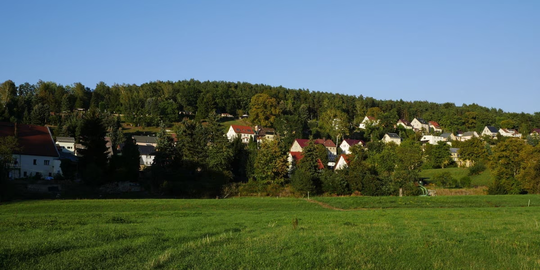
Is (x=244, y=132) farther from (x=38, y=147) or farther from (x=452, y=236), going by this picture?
(x=452, y=236)

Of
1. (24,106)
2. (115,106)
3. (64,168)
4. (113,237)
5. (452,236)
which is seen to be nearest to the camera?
(113,237)

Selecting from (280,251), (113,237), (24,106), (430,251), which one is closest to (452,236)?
(430,251)

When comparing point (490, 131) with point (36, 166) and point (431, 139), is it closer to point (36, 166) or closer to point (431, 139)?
point (431, 139)

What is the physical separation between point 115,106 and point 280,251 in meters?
137

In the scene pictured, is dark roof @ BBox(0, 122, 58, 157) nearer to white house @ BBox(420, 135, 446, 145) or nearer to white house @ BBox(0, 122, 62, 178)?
white house @ BBox(0, 122, 62, 178)

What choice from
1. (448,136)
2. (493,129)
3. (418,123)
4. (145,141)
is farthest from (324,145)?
(493,129)

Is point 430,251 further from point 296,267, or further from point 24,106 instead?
point 24,106

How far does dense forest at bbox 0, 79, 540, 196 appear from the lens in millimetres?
59500

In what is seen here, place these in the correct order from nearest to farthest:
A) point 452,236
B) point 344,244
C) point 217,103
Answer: point 344,244
point 452,236
point 217,103

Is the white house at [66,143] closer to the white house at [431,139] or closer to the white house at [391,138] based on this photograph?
the white house at [391,138]

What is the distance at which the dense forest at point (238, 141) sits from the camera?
59500 mm

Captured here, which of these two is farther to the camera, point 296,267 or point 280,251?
point 280,251

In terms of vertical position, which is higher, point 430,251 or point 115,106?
point 115,106

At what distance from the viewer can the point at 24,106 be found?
121 metres
